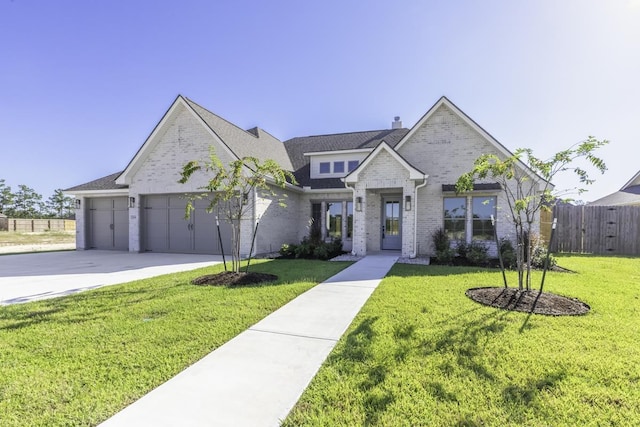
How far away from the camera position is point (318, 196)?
15906 millimetres

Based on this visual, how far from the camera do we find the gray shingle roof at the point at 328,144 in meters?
16.4

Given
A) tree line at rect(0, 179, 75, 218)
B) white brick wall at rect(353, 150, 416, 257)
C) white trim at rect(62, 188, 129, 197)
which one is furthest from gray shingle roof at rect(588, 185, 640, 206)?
tree line at rect(0, 179, 75, 218)

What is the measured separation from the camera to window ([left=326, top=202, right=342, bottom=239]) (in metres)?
15.7

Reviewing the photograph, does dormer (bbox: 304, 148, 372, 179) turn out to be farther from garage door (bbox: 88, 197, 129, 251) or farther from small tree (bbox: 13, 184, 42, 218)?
small tree (bbox: 13, 184, 42, 218)

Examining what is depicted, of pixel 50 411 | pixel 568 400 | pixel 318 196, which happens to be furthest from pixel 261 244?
pixel 568 400

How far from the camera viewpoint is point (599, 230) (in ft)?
48.9

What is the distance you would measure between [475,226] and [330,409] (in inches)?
487

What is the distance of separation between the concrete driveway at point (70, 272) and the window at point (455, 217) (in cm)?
1043

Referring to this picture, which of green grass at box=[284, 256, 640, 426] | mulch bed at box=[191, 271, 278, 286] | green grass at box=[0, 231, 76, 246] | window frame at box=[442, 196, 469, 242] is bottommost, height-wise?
green grass at box=[0, 231, 76, 246]

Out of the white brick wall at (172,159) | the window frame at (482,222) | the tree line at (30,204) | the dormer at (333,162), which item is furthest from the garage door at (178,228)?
the tree line at (30,204)

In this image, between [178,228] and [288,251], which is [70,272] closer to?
[178,228]

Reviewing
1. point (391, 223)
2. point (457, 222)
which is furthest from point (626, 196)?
point (391, 223)

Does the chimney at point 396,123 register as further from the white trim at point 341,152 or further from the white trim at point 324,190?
the white trim at point 324,190

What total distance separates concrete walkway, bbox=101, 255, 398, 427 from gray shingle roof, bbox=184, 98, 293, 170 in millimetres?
10148
